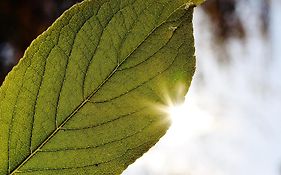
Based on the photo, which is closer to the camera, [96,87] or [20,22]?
[96,87]

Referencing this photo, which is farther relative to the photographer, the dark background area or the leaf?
the dark background area

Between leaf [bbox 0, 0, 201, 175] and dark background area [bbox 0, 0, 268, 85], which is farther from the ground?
dark background area [bbox 0, 0, 268, 85]

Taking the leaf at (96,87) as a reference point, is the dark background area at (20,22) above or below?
above

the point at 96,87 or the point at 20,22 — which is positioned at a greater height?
the point at 20,22

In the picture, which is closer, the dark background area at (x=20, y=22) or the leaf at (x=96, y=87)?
the leaf at (x=96, y=87)
